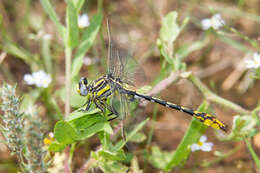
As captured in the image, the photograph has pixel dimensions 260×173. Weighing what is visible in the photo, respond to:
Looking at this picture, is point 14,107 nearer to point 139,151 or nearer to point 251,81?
point 139,151

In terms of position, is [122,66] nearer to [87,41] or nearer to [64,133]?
[87,41]

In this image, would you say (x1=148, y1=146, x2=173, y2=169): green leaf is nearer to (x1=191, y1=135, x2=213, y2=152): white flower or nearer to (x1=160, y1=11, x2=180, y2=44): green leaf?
(x1=191, y1=135, x2=213, y2=152): white flower

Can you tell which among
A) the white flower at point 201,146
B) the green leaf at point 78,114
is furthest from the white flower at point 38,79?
the white flower at point 201,146

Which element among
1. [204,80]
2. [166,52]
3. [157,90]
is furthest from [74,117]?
[204,80]

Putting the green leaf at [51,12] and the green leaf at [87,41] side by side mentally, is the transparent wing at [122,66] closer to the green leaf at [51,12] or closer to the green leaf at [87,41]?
the green leaf at [87,41]

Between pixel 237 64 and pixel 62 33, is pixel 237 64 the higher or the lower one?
the lower one

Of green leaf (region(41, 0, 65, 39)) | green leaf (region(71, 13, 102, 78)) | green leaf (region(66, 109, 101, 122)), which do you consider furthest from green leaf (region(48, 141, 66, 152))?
green leaf (region(41, 0, 65, 39))
